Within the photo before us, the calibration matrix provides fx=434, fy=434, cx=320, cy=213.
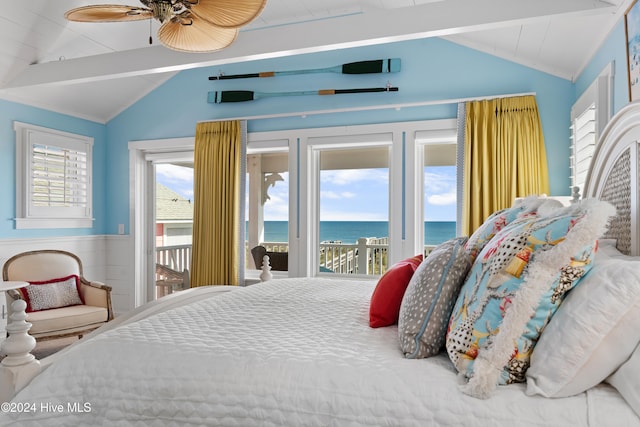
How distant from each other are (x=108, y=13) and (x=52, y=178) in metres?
2.83

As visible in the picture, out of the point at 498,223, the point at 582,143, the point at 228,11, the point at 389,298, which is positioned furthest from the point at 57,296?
the point at 582,143

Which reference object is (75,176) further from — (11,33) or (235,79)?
(235,79)

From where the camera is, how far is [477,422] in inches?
38.1

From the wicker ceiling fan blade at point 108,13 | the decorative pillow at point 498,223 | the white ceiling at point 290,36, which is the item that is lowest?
the decorative pillow at point 498,223

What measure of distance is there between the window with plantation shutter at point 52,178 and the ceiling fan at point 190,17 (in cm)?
253

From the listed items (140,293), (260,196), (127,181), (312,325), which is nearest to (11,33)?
(127,181)

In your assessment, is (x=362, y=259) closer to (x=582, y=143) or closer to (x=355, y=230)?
(x=355, y=230)

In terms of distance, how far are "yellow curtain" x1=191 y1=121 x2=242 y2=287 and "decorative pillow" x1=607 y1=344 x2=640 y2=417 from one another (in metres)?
3.43

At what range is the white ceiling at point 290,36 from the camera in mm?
2475

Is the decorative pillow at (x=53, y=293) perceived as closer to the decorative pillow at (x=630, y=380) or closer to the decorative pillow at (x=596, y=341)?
the decorative pillow at (x=596, y=341)

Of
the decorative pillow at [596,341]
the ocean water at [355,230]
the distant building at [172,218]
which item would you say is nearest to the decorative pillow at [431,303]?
the decorative pillow at [596,341]

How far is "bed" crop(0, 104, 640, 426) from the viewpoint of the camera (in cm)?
99

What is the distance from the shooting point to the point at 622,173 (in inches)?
64.8

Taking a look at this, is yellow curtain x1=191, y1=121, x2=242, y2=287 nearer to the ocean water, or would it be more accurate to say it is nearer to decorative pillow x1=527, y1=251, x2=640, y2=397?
the ocean water
